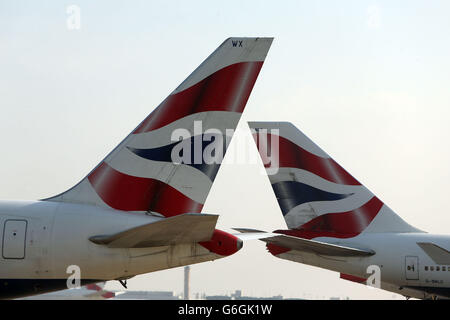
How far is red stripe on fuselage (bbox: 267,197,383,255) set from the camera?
1168 inches


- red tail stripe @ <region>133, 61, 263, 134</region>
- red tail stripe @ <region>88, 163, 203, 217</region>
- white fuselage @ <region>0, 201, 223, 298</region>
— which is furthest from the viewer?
red tail stripe @ <region>133, 61, 263, 134</region>

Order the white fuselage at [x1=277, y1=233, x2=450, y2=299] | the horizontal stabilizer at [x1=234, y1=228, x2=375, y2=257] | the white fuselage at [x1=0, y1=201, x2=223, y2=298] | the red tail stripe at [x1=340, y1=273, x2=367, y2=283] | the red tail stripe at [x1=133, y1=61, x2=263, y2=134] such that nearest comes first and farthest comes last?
the white fuselage at [x1=0, y1=201, x2=223, y2=298] → the red tail stripe at [x1=133, y1=61, x2=263, y2=134] → the horizontal stabilizer at [x1=234, y1=228, x2=375, y2=257] → the white fuselage at [x1=277, y1=233, x2=450, y2=299] → the red tail stripe at [x1=340, y1=273, x2=367, y2=283]

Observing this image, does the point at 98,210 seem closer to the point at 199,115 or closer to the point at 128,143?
the point at 128,143

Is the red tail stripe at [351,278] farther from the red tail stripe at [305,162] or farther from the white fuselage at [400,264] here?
the red tail stripe at [305,162]

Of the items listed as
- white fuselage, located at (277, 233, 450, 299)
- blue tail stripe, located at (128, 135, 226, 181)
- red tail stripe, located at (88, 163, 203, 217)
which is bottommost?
white fuselage, located at (277, 233, 450, 299)

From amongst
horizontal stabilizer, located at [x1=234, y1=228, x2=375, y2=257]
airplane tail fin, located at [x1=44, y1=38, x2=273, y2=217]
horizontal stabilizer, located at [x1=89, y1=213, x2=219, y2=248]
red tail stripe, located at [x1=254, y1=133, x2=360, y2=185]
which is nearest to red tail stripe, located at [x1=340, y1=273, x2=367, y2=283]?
horizontal stabilizer, located at [x1=234, y1=228, x2=375, y2=257]

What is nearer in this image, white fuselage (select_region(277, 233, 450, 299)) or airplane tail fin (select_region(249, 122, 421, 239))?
white fuselage (select_region(277, 233, 450, 299))

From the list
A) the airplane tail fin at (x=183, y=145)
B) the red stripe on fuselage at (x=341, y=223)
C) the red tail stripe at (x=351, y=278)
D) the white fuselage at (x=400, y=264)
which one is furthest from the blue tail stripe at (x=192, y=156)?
the red tail stripe at (x=351, y=278)

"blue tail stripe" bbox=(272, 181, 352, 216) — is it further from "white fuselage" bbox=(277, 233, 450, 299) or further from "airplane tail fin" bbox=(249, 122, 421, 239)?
"white fuselage" bbox=(277, 233, 450, 299)

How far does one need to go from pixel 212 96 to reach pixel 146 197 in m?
2.76

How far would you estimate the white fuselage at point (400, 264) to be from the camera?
27672mm
